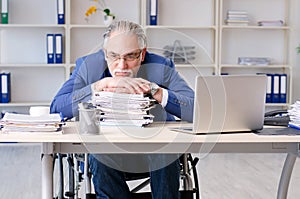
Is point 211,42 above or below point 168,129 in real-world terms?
above

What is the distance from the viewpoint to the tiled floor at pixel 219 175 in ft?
12.0

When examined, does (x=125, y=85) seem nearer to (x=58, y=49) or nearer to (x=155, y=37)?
(x=58, y=49)

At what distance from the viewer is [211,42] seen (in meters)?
5.60

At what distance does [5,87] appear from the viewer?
17.2ft

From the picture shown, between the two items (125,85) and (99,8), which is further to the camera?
(99,8)

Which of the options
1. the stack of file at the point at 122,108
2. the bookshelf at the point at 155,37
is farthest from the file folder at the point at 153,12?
the stack of file at the point at 122,108

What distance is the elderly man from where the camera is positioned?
86.8 inches

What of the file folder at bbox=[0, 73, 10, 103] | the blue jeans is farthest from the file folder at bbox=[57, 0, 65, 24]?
the blue jeans

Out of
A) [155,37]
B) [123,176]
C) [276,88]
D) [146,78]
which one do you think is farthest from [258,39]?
[123,176]

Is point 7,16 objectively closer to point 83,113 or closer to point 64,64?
point 64,64

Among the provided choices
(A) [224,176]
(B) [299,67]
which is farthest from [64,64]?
(B) [299,67]

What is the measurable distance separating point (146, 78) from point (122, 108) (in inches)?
15.5

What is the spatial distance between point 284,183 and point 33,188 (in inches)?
69.7

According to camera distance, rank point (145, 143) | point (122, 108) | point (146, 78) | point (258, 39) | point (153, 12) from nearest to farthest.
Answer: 1. point (145, 143)
2. point (122, 108)
3. point (146, 78)
4. point (153, 12)
5. point (258, 39)
